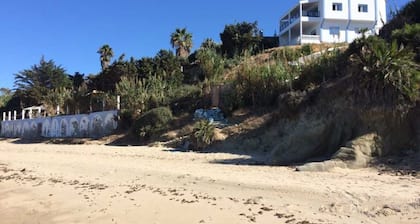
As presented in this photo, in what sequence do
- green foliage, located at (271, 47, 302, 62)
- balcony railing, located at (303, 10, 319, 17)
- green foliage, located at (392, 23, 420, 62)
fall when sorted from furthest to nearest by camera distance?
balcony railing, located at (303, 10, 319, 17) < green foliage, located at (271, 47, 302, 62) < green foliage, located at (392, 23, 420, 62)

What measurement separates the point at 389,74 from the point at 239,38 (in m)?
42.8

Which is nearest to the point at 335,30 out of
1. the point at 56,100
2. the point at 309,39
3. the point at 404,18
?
the point at 309,39

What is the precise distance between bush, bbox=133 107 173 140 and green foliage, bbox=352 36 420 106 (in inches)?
626

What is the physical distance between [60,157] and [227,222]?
17.6 m

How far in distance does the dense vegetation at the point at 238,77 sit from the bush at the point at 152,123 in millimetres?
64

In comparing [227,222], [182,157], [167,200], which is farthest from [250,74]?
[227,222]

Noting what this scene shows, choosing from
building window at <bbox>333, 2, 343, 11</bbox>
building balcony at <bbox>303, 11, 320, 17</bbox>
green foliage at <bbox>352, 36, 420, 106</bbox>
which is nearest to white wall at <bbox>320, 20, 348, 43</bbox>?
building window at <bbox>333, 2, 343, 11</bbox>

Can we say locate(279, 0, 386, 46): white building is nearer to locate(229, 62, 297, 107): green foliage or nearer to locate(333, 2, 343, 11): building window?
locate(333, 2, 343, 11): building window

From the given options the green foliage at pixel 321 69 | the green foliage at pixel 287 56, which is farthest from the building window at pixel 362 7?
the green foliage at pixel 321 69

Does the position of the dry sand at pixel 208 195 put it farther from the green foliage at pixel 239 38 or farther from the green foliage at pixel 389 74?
the green foliage at pixel 239 38

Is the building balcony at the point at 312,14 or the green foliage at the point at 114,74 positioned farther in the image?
the building balcony at the point at 312,14

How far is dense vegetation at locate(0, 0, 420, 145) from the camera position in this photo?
15.8 m

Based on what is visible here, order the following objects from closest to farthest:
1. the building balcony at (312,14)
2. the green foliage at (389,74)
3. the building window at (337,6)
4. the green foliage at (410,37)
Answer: the green foliage at (389,74) < the green foliage at (410,37) < the building window at (337,6) < the building balcony at (312,14)

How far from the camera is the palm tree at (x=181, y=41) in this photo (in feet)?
225
